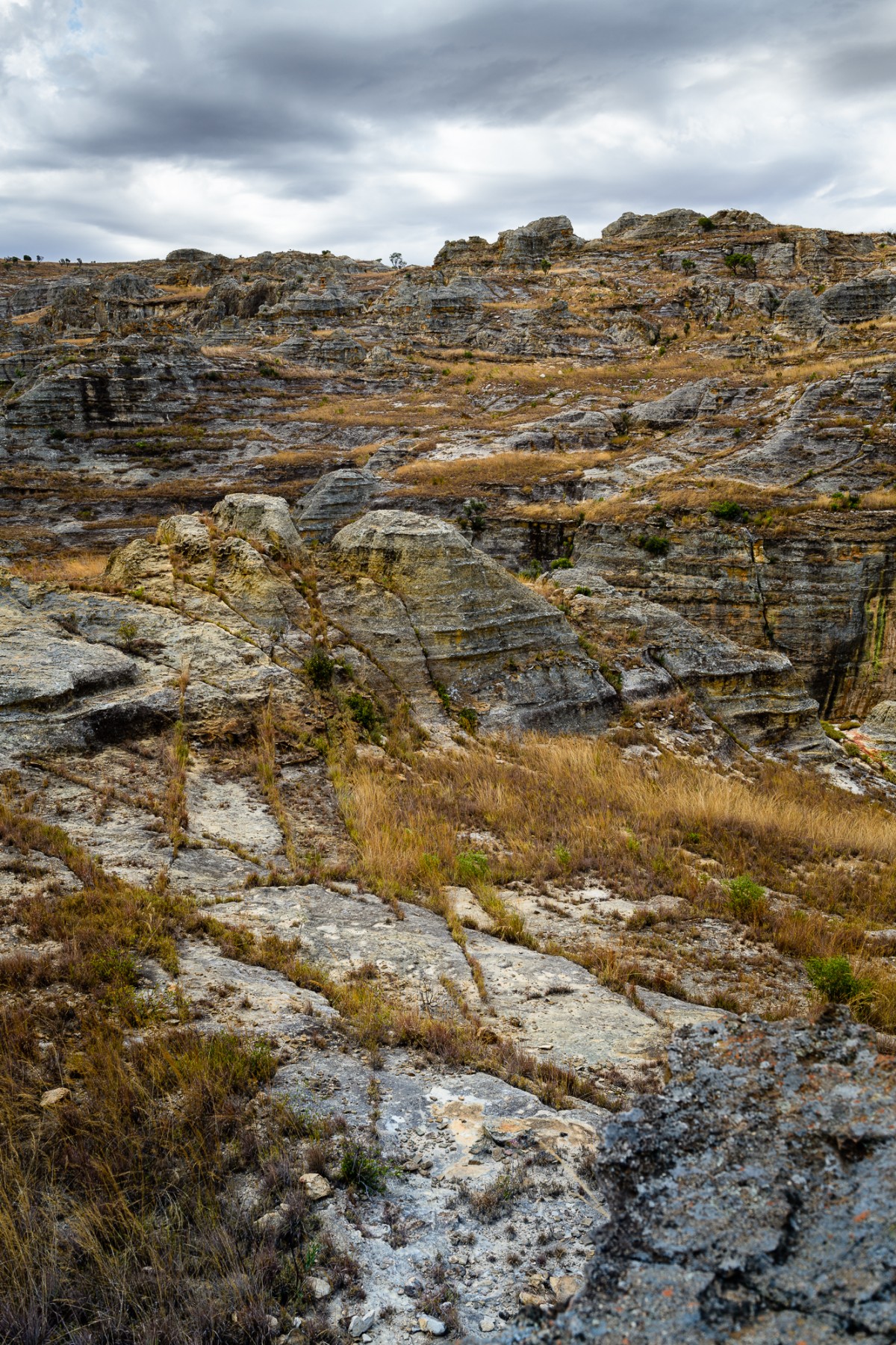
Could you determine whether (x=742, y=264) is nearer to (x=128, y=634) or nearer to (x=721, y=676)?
(x=721, y=676)

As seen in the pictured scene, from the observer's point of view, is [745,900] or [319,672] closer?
[745,900]

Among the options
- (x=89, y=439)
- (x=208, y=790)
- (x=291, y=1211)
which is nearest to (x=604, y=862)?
(x=208, y=790)

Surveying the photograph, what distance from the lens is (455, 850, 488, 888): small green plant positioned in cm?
908

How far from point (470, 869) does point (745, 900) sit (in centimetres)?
331

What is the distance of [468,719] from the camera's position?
14.8 metres

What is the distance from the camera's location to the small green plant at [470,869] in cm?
908

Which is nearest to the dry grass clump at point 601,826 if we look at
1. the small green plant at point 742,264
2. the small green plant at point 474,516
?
the small green plant at point 474,516

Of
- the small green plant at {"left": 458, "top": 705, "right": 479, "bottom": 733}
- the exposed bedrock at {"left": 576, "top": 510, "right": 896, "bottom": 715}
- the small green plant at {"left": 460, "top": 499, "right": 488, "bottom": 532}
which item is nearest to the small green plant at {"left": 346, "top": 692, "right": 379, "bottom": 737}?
the small green plant at {"left": 458, "top": 705, "right": 479, "bottom": 733}

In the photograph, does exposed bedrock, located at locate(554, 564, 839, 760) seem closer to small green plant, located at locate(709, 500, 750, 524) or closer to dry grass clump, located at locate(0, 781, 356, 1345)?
small green plant, located at locate(709, 500, 750, 524)

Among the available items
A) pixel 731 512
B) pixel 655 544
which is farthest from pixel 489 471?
pixel 731 512

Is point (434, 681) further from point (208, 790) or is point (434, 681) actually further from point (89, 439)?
point (89, 439)

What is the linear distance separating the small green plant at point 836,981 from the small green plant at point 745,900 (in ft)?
6.50

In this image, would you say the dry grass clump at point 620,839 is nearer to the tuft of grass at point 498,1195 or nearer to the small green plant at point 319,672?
the small green plant at point 319,672

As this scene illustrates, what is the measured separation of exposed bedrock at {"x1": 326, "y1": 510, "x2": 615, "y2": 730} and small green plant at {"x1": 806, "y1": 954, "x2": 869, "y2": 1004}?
30.6ft
